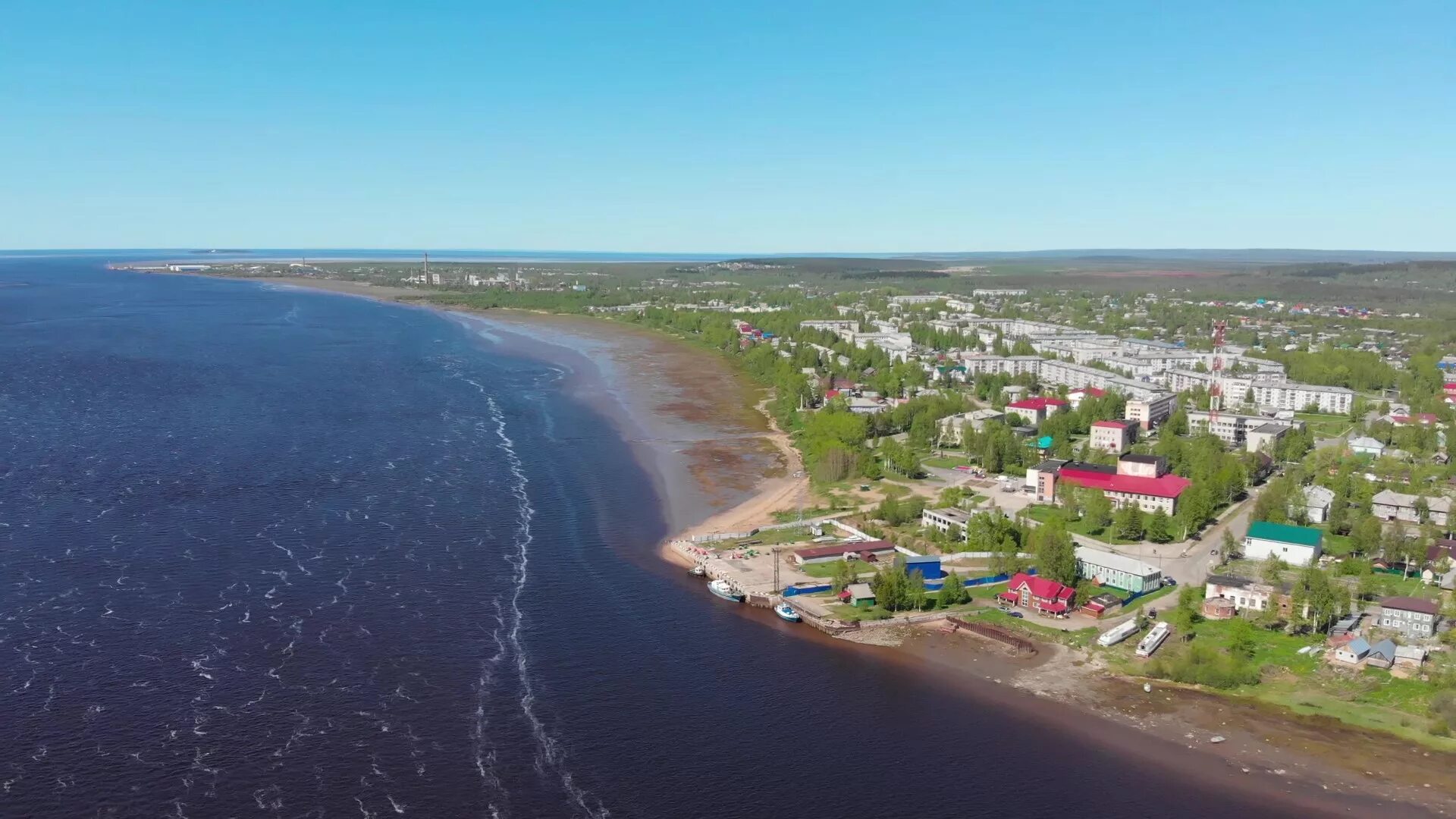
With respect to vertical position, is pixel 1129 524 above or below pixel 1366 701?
above

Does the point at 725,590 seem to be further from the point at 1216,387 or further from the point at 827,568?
the point at 1216,387

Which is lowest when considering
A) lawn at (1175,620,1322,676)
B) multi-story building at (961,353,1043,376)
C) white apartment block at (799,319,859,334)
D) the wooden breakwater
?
the wooden breakwater

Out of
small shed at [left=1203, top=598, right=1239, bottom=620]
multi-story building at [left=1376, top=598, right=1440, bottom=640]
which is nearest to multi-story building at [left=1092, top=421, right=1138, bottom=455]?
small shed at [left=1203, top=598, right=1239, bottom=620]

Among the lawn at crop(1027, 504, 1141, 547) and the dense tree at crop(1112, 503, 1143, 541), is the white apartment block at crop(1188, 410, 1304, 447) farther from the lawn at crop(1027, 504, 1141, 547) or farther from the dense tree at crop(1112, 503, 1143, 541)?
the dense tree at crop(1112, 503, 1143, 541)

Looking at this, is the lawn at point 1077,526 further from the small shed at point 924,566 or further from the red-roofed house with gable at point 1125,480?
the small shed at point 924,566

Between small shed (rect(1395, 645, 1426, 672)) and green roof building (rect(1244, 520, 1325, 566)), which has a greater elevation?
green roof building (rect(1244, 520, 1325, 566))

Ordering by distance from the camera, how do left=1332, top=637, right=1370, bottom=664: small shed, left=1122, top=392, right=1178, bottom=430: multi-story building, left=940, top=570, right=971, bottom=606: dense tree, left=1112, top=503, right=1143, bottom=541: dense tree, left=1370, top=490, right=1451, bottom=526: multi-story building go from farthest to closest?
left=1122, top=392, right=1178, bottom=430: multi-story building
left=1370, top=490, right=1451, bottom=526: multi-story building
left=1112, top=503, right=1143, bottom=541: dense tree
left=940, top=570, right=971, bottom=606: dense tree
left=1332, top=637, right=1370, bottom=664: small shed

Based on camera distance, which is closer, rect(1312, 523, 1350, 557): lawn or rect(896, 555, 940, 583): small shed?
rect(896, 555, 940, 583): small shed

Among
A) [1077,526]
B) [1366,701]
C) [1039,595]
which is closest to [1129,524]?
[1077,526]
